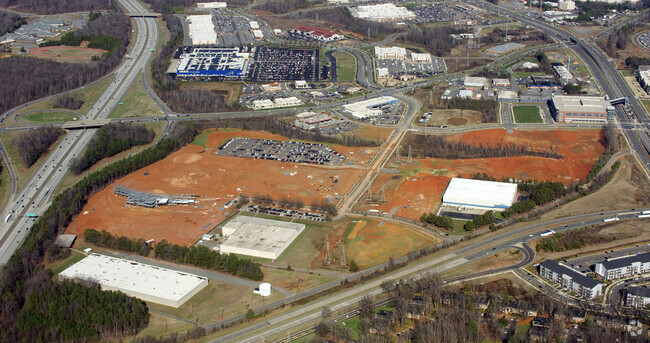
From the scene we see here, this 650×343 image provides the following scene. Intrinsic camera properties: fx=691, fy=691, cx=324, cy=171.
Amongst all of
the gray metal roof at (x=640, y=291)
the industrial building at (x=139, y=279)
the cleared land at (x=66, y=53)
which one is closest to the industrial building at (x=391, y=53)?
the cleared land at (x=66, y=53)

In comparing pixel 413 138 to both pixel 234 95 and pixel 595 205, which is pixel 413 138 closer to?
pixel 595 205

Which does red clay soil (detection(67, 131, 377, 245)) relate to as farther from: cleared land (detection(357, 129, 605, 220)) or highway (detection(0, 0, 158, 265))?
highway (detection(0, 0, 158, 265))

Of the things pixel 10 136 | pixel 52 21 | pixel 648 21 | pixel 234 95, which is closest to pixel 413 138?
pixel 234 95

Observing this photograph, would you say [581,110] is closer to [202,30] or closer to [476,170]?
[476,170]

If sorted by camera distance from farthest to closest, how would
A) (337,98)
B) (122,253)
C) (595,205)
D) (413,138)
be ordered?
(337,98)
(413,138)
(595,205)
(122,253)

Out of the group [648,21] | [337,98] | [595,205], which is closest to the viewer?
[595,205]

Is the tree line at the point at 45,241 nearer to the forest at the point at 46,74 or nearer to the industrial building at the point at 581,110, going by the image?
the forest at the point at 46,74
